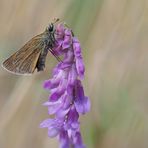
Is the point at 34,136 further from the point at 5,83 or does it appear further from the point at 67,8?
the point at 67,8

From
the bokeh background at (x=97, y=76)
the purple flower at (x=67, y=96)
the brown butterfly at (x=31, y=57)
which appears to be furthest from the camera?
the bokeh background at (x=97, y=76)

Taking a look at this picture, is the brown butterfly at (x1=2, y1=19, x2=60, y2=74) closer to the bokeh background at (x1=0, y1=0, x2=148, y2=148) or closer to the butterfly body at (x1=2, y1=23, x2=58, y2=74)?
the butterfly body at (x1=2, y1=23, x2=58, y2=74)

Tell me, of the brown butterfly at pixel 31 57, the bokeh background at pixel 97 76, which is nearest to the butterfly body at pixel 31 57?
the brown butterfly at pixel 31 57

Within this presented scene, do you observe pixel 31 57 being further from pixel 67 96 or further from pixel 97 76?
pixel 97 76

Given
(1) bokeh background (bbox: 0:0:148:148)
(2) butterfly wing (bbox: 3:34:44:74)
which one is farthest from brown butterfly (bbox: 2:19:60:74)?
(1) bokeh background (bbox: 0:0:148:148)

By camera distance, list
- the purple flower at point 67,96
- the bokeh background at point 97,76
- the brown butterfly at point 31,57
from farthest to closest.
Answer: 1. the bokeh background at point 97,76
2. the brown butterfly at point 31,57
3. the purple flower at point 67,96

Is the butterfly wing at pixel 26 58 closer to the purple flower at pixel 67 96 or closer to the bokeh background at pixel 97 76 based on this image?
the purple flower at pixel 67 96

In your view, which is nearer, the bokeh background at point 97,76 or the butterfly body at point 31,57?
the butterfly body at point 31,57

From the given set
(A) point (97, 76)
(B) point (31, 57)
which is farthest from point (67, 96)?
(A) point (97, 76)
